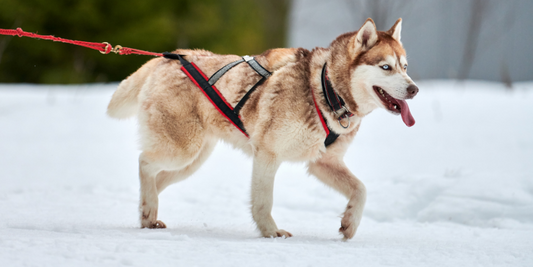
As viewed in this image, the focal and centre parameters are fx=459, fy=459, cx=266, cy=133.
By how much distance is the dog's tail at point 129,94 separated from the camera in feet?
13.4

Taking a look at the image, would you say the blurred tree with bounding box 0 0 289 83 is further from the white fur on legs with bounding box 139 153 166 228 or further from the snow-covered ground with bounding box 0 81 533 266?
the white fur on legs with bounding box 139 153 166 228

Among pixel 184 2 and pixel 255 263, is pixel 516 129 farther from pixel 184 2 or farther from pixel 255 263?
pixel 184 2

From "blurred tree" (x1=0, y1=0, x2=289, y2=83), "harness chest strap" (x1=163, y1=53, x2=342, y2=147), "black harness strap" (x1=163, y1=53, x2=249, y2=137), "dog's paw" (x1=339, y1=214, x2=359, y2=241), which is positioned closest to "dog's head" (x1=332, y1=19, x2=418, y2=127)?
"harness chest strap" (x1=163, y1=53, x2=342, y2=147)

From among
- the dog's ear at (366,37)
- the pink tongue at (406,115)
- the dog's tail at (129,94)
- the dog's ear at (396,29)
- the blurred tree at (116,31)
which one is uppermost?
the blurred tree at (116,31)

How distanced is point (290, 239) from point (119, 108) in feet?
6.40

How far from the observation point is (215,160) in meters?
7.35

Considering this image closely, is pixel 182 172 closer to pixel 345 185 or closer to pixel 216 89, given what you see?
pixel 216 89

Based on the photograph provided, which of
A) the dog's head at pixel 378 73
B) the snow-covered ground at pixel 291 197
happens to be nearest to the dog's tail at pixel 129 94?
the snow-covered ground at pixel 291 197

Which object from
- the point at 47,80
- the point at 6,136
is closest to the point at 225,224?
the point at 6,136

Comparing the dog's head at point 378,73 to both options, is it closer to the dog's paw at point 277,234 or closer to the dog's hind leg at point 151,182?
the dog's paw at point 277,234

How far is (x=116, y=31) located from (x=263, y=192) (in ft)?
42.7

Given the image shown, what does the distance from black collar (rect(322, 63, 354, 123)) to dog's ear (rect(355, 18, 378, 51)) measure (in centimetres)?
34

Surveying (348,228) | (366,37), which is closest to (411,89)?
(366,37)

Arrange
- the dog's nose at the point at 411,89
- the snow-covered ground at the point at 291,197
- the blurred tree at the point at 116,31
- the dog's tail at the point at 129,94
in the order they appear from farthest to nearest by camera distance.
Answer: the blurred tree at the point at 116,31, the dog's tail at the point at 129,94, the dog's nose at the point at 411,89, the snow-covered ground at the point at 291,197
